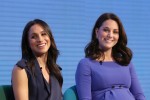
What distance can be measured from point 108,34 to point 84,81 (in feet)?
1.01

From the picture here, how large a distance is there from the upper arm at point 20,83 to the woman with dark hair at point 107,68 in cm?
30

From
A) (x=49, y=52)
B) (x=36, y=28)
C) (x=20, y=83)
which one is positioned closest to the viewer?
(x=20, y=83)

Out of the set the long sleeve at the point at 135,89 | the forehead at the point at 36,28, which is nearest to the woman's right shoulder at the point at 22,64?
the forehead at the point at 36,28

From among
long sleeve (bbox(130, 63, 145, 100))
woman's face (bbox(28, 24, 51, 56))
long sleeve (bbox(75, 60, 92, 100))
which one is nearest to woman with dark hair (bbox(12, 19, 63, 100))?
woman's face (bbox(28, 24, 51, 56))

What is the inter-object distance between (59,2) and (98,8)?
418mm

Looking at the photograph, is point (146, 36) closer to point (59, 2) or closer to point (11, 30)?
point (59, 2)

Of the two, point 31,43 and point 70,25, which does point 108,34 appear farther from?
point 70,25

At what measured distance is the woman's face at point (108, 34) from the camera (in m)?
1.96

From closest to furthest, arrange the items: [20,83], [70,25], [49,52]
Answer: [20,83] → [49,52] → [70,25]

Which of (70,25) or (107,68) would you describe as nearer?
(107,68)

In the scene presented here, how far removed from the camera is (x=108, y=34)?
1.96m

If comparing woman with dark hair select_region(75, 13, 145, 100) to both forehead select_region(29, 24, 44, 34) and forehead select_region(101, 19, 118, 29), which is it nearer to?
forehead select_region(101, 19, 118, 29)

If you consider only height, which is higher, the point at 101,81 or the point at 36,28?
the point at 36,28

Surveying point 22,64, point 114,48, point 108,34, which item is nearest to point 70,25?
point 114,48
